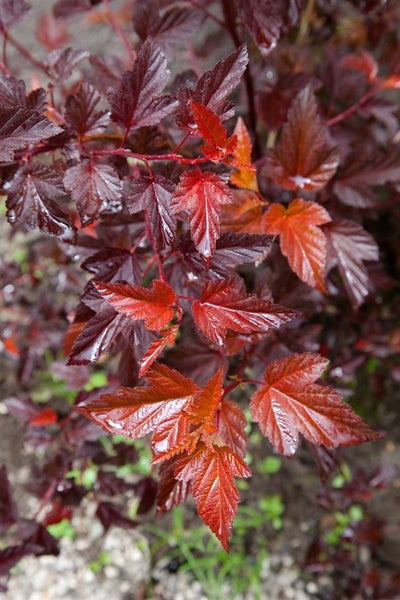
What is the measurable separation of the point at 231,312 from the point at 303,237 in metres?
0.20

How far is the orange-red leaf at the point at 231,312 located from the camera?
70 cm

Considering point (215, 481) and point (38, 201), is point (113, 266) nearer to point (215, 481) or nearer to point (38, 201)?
point (38, 201)

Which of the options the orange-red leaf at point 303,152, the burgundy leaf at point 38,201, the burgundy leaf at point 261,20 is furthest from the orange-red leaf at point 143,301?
the burgundy leaf at point 261,20

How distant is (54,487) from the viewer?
45.4 inches

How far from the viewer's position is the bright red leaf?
687 millimetres

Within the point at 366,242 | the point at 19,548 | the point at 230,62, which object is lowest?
the point at 19,548

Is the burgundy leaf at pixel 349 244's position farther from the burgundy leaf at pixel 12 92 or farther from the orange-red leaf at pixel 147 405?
the burgundy leaf at pixel 12 92

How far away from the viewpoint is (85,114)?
2.58ft

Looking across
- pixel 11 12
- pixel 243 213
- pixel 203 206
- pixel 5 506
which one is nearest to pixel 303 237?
pixel 243 213

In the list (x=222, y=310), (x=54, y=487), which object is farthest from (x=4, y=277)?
(x=222, y=310)

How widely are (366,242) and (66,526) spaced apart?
3.76ft

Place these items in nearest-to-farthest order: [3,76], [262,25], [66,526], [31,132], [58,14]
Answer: [31,132], [3,76], [262,25], [58,14], [66,526]

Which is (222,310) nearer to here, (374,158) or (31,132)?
(31,132)

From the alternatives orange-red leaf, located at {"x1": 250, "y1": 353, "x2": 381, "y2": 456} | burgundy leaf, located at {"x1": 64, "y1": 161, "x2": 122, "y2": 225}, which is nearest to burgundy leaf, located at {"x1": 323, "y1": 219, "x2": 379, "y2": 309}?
orange-red leaf, located at {"x1": 250, "y1": 353, "x2": 381, "y2": 456}
